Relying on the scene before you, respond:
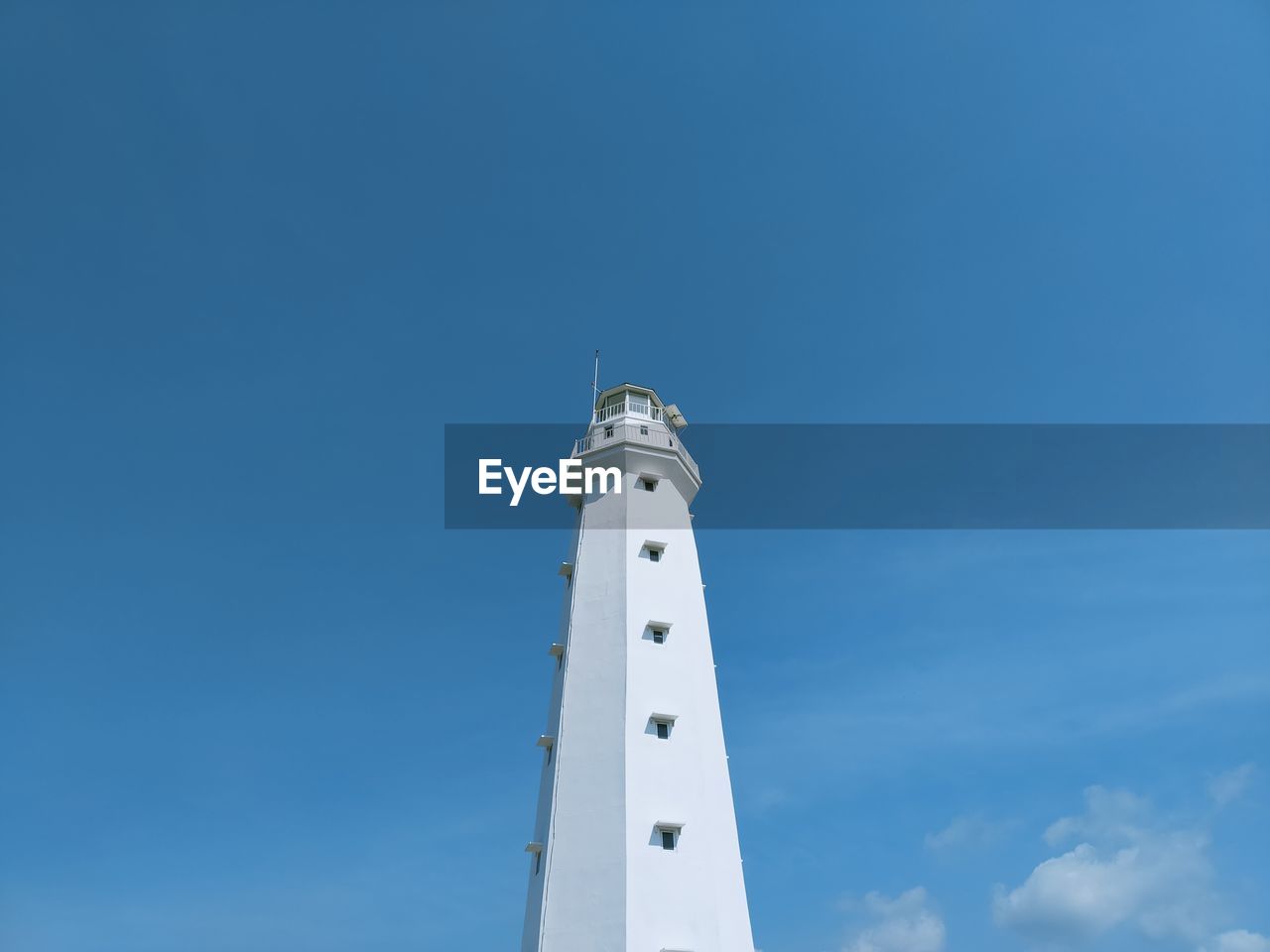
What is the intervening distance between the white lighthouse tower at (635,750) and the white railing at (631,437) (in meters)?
0.13

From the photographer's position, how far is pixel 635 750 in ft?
87.9

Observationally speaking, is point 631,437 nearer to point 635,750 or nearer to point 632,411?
point 632,411

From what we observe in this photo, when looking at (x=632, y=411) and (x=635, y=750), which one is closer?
(x=635, y=750)

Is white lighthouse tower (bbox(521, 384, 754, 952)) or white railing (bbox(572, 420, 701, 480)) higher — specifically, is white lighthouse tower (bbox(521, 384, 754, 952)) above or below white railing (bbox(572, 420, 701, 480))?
below

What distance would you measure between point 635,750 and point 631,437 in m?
11.4

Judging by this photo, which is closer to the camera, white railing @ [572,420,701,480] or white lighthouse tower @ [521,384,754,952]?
white lighthouse tower @ [521,384,754,952]

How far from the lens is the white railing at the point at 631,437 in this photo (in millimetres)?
34031

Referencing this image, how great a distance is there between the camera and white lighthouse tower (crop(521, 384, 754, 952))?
24.6m

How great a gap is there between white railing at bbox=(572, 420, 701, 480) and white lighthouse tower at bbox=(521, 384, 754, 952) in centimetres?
13

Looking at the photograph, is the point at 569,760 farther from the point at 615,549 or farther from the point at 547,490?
the point at 547,490

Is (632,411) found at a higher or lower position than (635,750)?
higher

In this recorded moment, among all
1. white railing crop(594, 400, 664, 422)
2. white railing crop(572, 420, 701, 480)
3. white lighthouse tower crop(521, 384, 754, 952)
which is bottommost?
white lighthouse tower crop(521, 384, 754, 952)

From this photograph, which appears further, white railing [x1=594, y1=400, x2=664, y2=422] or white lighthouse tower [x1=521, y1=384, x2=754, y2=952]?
white railing [x1=594, y1=400, x2=664, y2=422]

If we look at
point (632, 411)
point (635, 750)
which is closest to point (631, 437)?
point (632, 411)
